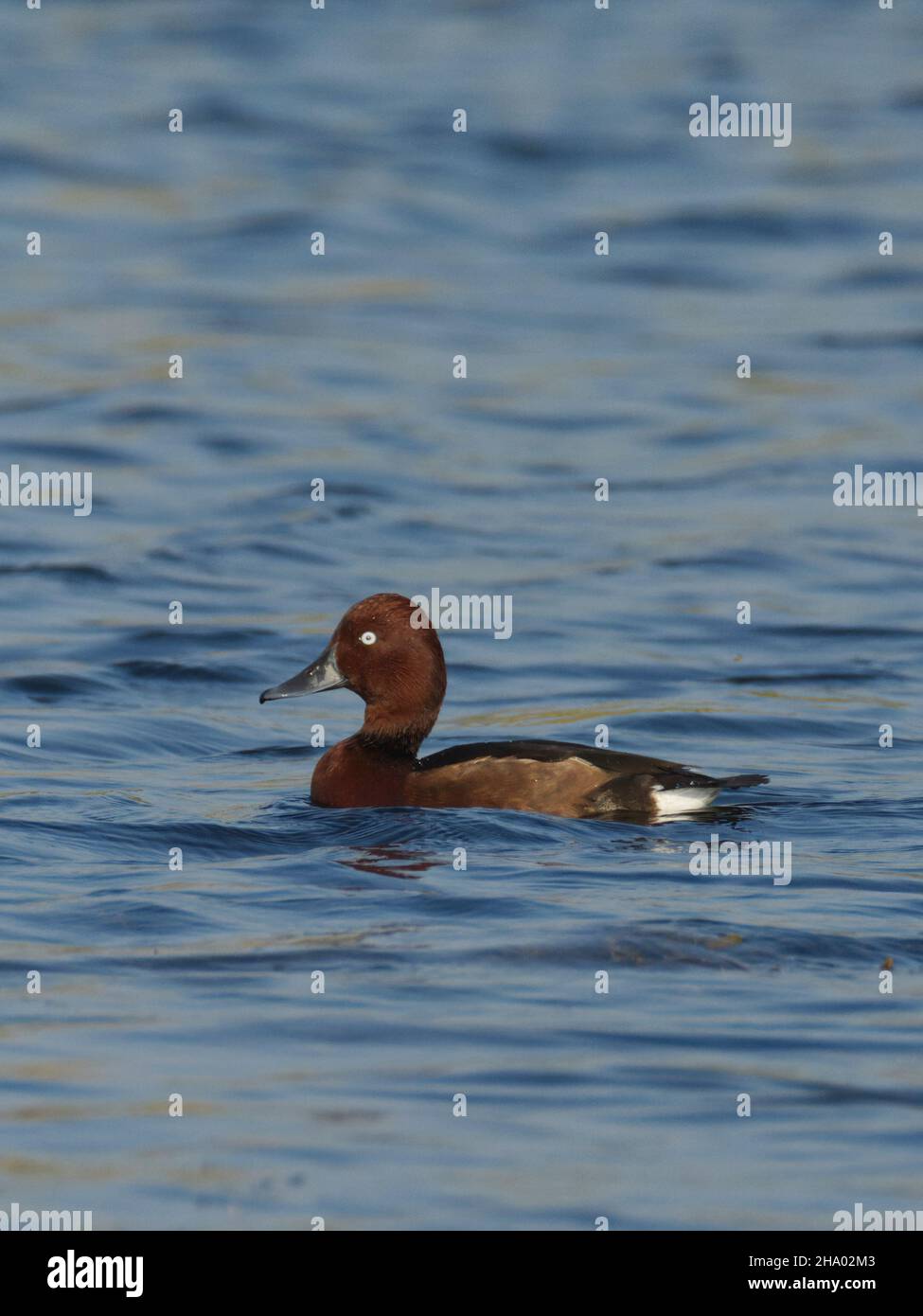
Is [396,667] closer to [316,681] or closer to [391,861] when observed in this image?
[316,681]

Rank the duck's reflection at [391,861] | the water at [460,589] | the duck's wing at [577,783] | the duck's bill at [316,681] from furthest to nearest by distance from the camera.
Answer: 1. the duck's bill at [316,681]
2. the duck's wing at [577,783]
3. the duck's reflection at [391,861]
4. the water at [460,589]

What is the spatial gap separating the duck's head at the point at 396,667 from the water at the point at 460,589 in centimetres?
56

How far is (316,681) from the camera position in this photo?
1091cm

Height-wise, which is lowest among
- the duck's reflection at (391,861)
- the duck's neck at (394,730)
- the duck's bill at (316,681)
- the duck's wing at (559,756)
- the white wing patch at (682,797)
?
the duck's reflection at (391,861)

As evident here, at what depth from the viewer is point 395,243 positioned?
85.4 feet

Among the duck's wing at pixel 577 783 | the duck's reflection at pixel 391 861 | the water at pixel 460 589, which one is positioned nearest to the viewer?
the water at pixel 460 589

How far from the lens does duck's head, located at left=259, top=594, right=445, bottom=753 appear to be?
10641 millimetres

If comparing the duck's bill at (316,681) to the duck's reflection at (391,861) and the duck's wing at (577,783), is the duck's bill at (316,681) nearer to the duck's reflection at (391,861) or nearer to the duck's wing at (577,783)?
the duck's wing at (577,783)

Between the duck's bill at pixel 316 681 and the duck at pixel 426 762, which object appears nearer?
the duck at pixel 426 762

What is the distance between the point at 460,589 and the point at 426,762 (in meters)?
5.66

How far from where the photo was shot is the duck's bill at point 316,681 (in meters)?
10.9

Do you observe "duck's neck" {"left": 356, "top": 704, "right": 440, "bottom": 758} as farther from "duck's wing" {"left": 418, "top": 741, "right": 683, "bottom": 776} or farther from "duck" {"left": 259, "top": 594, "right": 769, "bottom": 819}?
"duck's wing" {"left": 418, "top": 741, "right": 683, "bottom": 776}

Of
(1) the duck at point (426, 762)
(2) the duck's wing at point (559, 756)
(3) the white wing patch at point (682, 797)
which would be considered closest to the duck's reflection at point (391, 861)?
(1) the duck at point (426, 762)

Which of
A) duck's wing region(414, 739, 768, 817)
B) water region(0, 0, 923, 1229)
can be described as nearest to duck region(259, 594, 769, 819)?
duck's wing region(414, 739, 768, 817)
